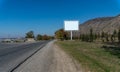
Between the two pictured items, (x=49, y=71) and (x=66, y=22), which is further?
(x=66, y=22)

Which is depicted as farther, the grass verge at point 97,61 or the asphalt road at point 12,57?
the asphalt road at point 12,57

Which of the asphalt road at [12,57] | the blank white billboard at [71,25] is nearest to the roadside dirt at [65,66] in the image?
the asphalt road at [12,57]

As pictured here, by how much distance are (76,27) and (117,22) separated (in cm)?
8768

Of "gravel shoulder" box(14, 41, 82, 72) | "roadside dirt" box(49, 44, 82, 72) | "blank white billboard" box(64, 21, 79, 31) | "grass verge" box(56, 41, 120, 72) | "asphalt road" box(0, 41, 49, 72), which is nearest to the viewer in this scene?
"roadside dirt" box(49, 44, 82, 72)

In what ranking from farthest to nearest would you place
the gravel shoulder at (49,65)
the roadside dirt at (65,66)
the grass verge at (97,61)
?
1. the grass verge at (97,61)
2. the gravel shoulder at (49,65)
3. the roadside dirt at (65,66)

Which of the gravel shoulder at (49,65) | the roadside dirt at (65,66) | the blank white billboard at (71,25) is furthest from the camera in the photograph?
the blank white billboard at (71,25)

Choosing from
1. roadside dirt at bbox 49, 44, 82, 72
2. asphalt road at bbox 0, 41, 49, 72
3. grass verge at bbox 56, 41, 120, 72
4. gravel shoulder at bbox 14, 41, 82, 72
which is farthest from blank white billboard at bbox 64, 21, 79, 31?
roadside dirt at bbox 49, 44, 82, 72

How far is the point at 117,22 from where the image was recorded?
181250 millimetres

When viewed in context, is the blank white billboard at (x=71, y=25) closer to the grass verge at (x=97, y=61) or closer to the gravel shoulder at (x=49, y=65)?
the grass verge at (x=97, y=61)

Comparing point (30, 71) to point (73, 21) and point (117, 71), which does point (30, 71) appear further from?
point (73, 21)

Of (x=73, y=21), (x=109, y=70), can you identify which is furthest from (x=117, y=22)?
(x=109, y=70)

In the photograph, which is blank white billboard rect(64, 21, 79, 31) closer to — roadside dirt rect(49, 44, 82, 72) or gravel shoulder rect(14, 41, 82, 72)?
gravel shoulder rect(14, 41, 82, 72)

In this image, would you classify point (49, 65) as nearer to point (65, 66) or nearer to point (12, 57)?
point (65, 66)

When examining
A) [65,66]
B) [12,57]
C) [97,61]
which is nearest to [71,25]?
[12,57]
